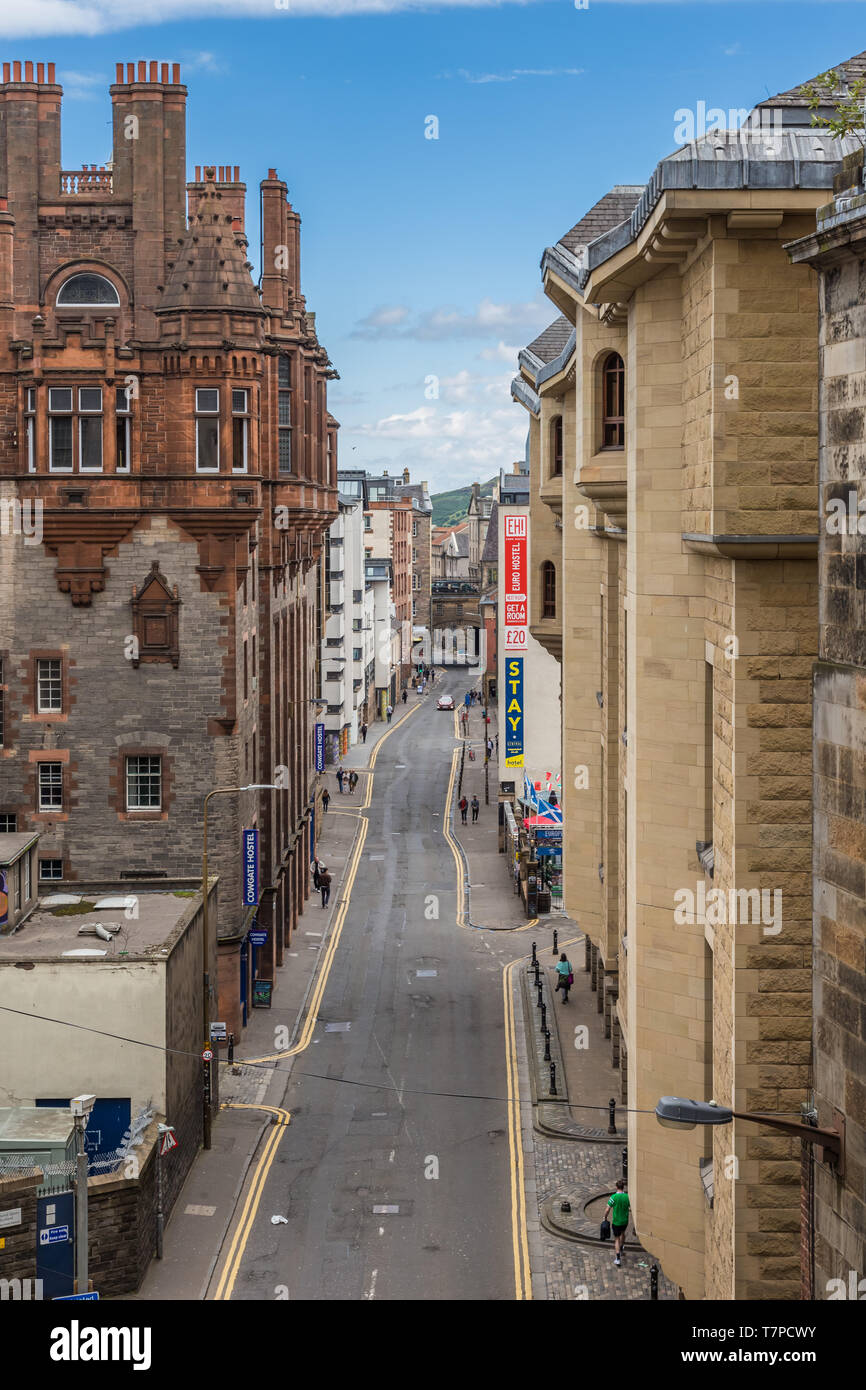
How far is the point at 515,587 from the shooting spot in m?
74.6

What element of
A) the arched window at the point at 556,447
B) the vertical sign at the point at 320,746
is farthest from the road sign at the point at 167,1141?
the vertical sign at the point at 320,746

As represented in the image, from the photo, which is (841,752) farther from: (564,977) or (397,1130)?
(564,977)

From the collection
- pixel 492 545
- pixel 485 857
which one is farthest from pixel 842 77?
pixel 492 545

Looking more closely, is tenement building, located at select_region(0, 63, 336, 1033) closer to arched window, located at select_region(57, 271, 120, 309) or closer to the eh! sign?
arched window, located at select_region(57, 271, 120, 309)

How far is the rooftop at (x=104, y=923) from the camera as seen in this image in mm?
34656

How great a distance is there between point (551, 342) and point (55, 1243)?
32.1 meters

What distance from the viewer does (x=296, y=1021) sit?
→ 5034cm

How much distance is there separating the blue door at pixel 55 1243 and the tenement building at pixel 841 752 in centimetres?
1803

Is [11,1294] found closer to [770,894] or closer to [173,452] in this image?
[770,894]

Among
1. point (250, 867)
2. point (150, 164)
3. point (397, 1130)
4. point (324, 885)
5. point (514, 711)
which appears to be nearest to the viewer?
point (397, 1130)

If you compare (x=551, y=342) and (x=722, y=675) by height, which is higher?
(x=551, y=342)

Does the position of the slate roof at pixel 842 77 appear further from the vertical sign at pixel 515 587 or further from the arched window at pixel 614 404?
the vertical sign at pixel 515 587
